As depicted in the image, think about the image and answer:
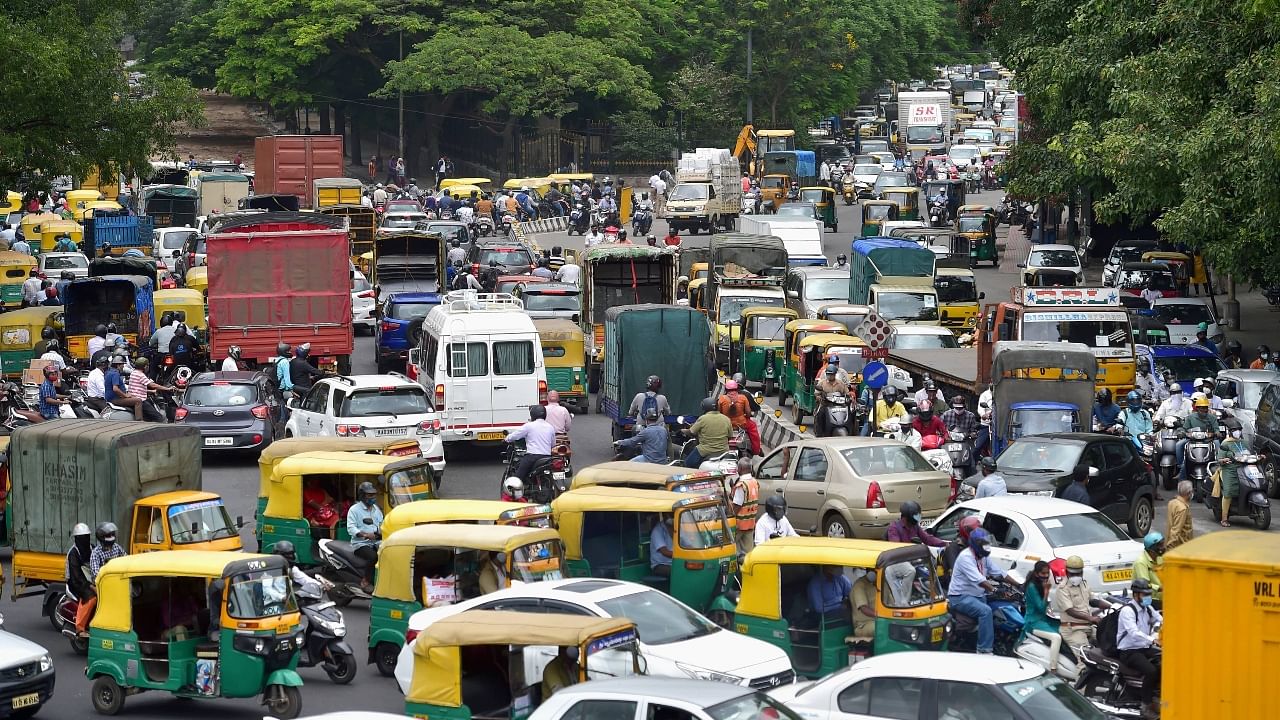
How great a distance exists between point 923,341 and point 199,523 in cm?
1617

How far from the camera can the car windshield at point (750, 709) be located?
408 inches

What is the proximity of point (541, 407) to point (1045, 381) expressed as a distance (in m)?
6.86

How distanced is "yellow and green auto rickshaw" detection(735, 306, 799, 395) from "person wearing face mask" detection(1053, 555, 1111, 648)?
1597 cm

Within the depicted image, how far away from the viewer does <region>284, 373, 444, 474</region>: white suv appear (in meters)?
23.2

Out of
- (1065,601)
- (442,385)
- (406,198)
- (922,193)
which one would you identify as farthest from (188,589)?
(922,193)

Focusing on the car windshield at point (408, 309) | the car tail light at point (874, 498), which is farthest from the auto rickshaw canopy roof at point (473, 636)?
the car windshield at point (408, 309)

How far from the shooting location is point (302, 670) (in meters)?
15.5

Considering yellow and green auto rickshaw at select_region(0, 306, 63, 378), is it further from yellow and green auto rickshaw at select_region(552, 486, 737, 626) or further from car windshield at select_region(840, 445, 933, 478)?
yellow and green auto rickshaw at select_region(552, 486, 737, 626)

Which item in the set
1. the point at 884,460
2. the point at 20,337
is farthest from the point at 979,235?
the point at 884,460

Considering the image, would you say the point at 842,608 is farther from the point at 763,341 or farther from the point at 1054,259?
the point at 1054,259

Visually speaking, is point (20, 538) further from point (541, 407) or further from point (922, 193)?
point (922, 193)

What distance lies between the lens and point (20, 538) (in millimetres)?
17906

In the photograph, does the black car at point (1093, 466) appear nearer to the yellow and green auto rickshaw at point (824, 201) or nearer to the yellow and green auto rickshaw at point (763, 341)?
the yellow and green auto rickshaw at point (763, 341)

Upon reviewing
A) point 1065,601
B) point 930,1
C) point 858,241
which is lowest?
point 1065,601
